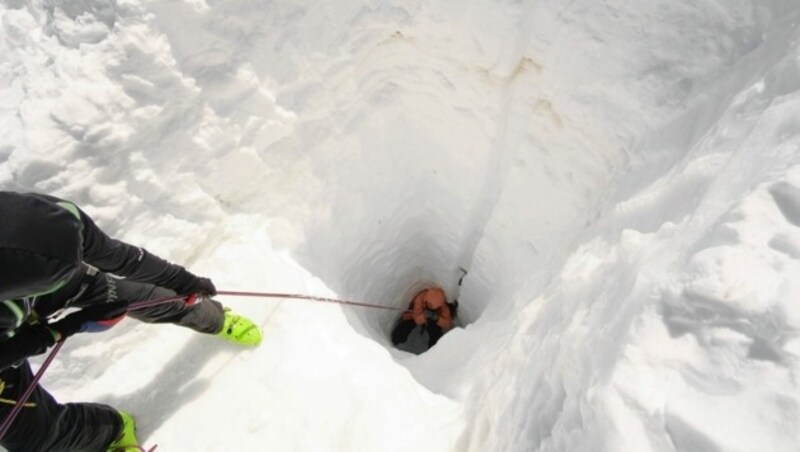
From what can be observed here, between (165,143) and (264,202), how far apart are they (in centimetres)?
77

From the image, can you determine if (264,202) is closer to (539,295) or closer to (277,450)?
(277,450)

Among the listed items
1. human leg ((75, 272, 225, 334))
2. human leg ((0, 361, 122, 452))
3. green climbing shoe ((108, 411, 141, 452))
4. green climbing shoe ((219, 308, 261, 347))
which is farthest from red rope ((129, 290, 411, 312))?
green climbing shoe ((108, 411, 141, 452))

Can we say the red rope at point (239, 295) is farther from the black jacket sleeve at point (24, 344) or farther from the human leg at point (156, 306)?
the black jacket sleeve at point (24, 344)

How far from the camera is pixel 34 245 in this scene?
1477 mm

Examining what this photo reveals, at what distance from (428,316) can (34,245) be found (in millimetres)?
4687

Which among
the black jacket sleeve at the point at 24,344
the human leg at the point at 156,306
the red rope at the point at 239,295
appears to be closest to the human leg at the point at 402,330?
the red rope at the point at 239,295

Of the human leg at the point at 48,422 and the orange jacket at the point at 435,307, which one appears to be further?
the orange jacket at the point at 435,307

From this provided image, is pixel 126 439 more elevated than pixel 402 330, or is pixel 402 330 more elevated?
pixel 126 439

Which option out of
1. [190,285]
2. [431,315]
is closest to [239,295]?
[190,285]

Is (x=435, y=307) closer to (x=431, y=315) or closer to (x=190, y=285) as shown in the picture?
(x=431, y=315)

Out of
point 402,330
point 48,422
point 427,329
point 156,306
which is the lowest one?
point 402,330

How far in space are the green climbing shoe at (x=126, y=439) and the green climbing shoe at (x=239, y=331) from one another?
60 centimetres

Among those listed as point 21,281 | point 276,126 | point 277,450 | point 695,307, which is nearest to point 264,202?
point 276,126

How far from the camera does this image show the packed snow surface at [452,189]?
1.15 metres
